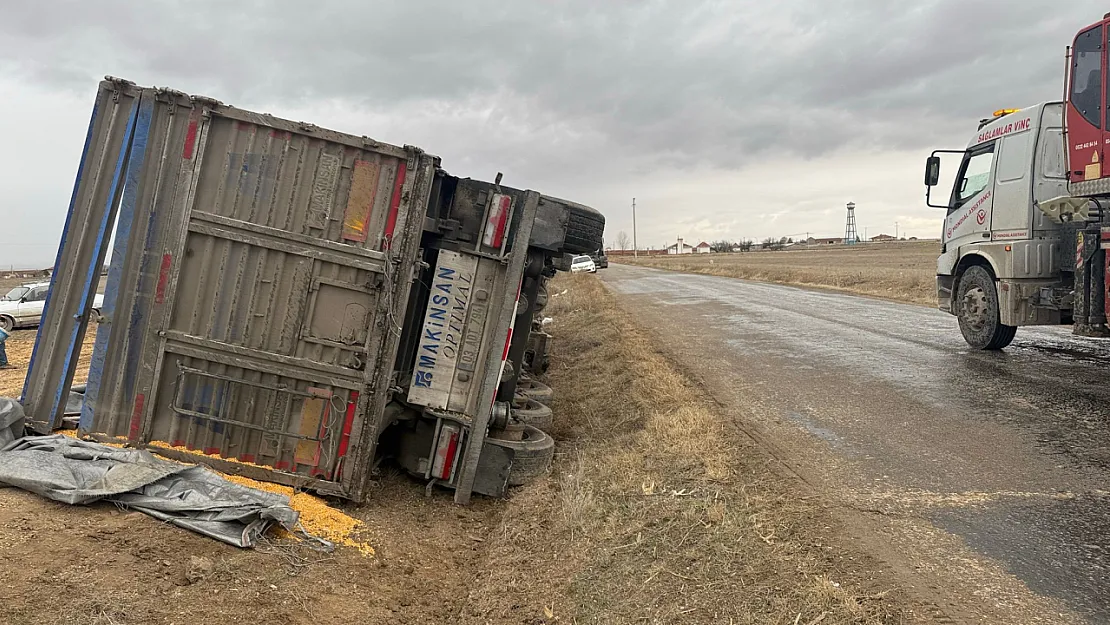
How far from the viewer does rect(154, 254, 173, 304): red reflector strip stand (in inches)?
189

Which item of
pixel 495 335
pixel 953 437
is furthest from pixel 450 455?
pixel 953 437

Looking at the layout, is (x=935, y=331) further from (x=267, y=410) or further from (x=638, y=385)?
(x=267, y=410)

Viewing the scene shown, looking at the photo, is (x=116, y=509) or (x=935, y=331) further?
(x=935, y=331)

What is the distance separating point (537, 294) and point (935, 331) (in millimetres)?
8796

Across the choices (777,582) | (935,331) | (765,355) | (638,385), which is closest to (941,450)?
(777,582)

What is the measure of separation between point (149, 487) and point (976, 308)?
10.1m

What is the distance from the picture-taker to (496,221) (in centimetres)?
530

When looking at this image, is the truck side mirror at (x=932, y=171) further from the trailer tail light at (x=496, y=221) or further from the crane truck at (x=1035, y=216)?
the trailer tail light at (x=496, y=221)

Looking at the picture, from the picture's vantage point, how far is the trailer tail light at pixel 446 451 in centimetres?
531

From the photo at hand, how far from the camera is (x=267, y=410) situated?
490cm

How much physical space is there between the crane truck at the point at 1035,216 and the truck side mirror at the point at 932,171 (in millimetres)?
15

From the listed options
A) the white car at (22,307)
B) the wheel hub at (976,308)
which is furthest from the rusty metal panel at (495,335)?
the white car at (22,307)

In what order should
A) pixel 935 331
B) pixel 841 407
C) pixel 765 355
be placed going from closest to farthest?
pixel 841 407
pixel 765 355
pixel 935 331

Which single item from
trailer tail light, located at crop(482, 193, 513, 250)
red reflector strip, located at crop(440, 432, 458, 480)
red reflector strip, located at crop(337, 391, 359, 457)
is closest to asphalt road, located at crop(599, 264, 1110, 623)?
red reflector strip, located at crop(440, 432, 458, 480)
